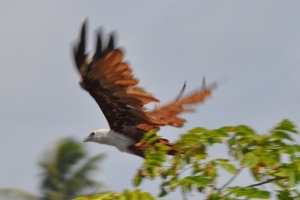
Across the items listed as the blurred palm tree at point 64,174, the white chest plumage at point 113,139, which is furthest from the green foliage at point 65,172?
the white chest plumage at point 113,139

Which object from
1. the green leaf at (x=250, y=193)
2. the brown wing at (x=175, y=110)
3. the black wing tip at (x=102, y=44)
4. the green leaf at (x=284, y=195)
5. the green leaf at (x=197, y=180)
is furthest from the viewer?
the brown wing at (x=175, y=110)

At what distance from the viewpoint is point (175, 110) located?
8922 millimetres

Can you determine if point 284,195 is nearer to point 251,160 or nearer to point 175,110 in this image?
point 251,160

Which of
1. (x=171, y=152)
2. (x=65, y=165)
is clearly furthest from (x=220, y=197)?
(x=65, y=165)

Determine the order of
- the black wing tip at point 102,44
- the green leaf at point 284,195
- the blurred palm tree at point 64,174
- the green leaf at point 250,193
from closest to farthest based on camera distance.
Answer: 1. the green leaf at point 250,193
2. the green leaf at point 284,195
3. the black wing tip at point 102,44
4. the blurred palm tree at point 64,174

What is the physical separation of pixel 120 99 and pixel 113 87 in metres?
0.20

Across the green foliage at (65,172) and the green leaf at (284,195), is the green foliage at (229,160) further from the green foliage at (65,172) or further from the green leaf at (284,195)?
the green foliage at (65,172)

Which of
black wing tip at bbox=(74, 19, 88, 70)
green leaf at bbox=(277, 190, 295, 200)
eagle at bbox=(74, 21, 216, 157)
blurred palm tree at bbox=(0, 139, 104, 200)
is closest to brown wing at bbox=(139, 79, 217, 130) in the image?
eagle at bbox=(74, 21, 216, 157)

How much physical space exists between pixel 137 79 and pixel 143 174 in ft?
8.88

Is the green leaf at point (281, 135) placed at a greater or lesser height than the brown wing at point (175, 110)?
lesser

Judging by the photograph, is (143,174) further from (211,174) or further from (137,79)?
(137,79)

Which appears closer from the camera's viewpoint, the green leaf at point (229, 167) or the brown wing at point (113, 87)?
the green leaf at point (229, 167)

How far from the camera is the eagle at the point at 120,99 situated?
7.98 m

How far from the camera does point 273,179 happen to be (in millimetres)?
5441
